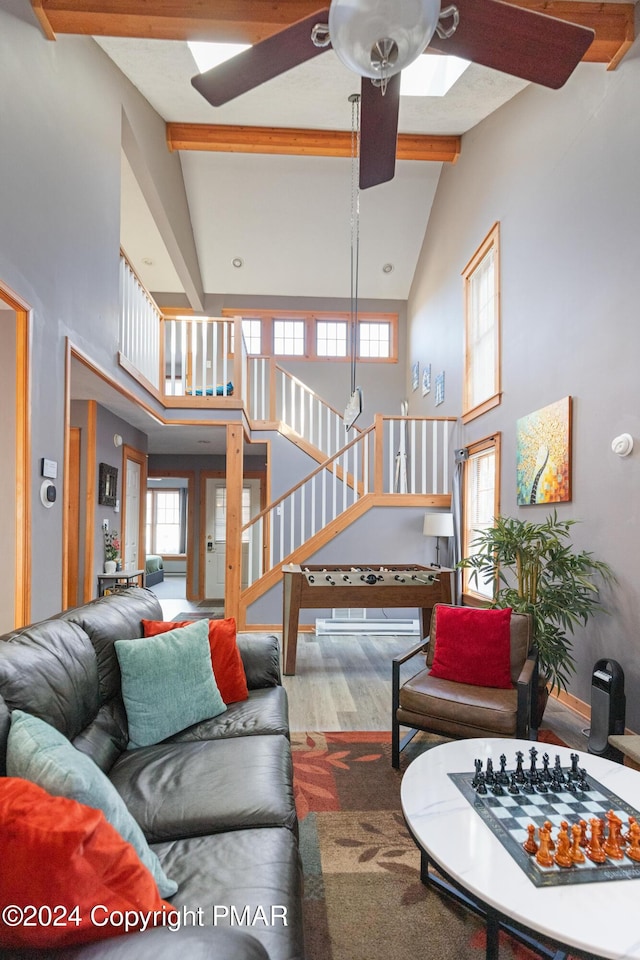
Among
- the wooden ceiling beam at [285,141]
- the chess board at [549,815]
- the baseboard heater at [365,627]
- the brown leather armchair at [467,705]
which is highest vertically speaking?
the wooden ceiling beam at [285,141]

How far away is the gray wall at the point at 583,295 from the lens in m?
3.25

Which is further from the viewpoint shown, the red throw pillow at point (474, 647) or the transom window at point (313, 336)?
the transom window at point (313, 336)

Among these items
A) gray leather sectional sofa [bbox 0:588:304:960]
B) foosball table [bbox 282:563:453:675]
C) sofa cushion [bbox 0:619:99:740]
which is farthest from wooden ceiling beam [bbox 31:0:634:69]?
foosball table [bbox 282:563:453:675]

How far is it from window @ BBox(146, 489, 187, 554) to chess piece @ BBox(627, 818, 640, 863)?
1376cm

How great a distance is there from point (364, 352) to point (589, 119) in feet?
19.7

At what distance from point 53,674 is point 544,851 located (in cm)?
155

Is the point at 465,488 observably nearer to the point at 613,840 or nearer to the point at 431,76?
the point at 431,76

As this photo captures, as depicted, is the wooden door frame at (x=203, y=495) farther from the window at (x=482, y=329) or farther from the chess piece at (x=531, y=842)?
the chess piece at (x=531, y=842)

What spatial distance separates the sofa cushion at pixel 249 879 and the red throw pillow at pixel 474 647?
1665 millimetres

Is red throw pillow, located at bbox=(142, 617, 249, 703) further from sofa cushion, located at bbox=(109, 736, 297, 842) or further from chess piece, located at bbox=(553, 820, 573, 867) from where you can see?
chess piece, located at bbox=(553, 820, 573, 867)

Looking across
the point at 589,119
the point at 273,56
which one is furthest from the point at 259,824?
the point at 589,119

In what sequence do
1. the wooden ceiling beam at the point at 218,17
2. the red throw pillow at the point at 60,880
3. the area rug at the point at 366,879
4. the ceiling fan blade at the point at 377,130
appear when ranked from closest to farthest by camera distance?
the red throw pillow at the point at 60,880 < the area rug at the point at 366,879 < the ceiling fan blade at the point at 377,130 < the wooden ceiling beam at the point at 218,17

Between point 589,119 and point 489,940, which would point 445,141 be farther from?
point 489,940

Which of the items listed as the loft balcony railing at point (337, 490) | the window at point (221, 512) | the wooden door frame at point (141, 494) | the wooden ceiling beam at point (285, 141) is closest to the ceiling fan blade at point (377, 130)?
the loft balcony railing at point (337, 490)
